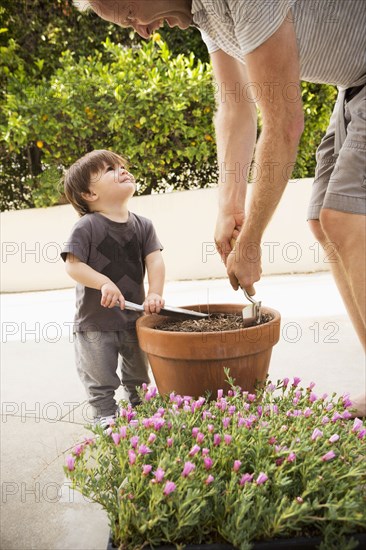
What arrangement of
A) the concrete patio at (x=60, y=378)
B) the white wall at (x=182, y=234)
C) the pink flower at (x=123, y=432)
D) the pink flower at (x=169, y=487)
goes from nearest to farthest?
the pink flower at (x=169, y=487) → the pink flower at (x=123, y=432) → the concrete patio at (x=60, y=378) → the white wall at (x=182, y=234)

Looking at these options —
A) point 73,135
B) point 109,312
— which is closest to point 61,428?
A: point 109,312

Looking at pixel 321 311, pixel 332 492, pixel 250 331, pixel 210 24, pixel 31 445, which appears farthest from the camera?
pixel 321 311

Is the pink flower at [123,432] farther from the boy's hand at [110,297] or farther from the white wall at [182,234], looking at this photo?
the white wall at [182,234]

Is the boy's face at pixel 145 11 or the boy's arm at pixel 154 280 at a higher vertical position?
the boy's face at pixel 145 11

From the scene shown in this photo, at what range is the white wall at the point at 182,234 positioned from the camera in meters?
5.75

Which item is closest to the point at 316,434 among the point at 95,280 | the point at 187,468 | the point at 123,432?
the point at 187,468

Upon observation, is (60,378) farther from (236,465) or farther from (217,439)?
(236,465)

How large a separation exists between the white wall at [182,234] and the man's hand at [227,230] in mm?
3497

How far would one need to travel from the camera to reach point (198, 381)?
204 centimetres

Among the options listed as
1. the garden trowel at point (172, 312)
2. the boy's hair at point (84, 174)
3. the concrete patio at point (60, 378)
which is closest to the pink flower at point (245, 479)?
the concrete patio at point (60, 378)

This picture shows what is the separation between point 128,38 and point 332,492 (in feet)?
19.7

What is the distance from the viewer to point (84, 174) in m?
2.43

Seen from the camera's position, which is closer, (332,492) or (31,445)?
(332,492)

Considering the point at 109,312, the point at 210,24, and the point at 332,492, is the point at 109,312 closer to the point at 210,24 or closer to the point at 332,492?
the point at 210,24
